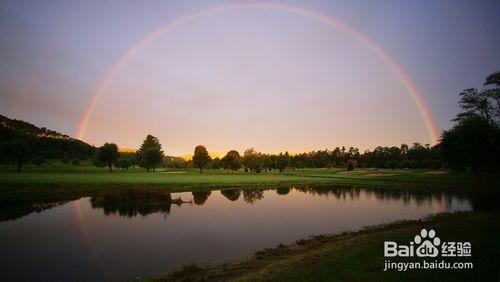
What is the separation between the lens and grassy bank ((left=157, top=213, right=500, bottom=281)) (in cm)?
1085

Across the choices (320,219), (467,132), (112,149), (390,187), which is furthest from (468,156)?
(112,149)

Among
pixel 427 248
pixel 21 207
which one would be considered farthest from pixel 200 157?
pixel 427 248

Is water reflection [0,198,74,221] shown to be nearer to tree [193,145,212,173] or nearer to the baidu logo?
the baidu logo

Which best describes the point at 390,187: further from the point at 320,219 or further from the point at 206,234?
the point at 206,234

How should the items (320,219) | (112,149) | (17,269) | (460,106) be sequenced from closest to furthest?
(17,269) < (320,219) < (460,106) < (112,149)

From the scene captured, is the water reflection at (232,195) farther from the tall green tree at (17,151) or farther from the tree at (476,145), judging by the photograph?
the tall green tree at (17,151)

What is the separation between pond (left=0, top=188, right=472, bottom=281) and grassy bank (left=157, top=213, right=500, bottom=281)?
245 cm

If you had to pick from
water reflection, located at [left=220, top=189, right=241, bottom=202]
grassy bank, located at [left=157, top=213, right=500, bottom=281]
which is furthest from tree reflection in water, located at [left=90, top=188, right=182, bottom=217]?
grassy bank, located at [left=157, top=213, right=500, bottom=281]

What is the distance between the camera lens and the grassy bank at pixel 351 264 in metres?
10.9

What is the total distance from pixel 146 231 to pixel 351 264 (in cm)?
1858

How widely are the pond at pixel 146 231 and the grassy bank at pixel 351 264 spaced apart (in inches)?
96.3

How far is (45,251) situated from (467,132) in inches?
2098

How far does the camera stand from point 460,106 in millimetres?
61469

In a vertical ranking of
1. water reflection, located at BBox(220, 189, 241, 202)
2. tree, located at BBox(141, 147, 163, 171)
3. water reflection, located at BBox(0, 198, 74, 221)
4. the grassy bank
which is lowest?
water reflection, located at BBox(220, 189, 241, 202)
